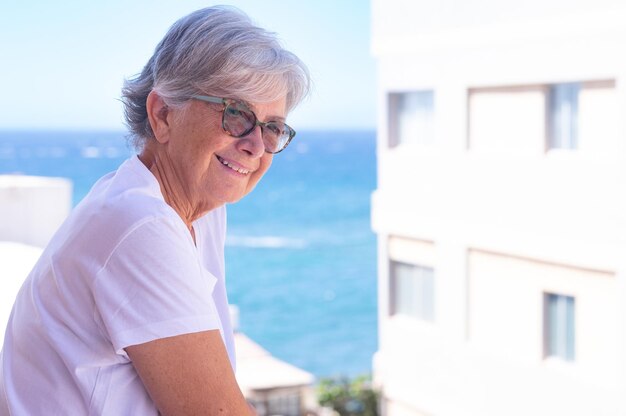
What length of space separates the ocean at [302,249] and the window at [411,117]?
11.2m

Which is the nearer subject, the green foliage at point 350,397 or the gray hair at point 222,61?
the gray hair at point 222,61

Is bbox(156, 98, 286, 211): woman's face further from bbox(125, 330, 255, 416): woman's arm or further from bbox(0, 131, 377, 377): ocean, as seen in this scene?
bbox(0, 131, 377, 377): ocean

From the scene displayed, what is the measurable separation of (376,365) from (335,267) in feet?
63.4

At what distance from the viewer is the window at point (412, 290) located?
9547 millimetres

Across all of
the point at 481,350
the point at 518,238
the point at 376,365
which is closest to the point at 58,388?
the point at 518,238

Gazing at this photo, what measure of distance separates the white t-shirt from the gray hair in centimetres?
12

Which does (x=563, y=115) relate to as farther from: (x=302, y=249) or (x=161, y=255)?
(x=302, y=249)

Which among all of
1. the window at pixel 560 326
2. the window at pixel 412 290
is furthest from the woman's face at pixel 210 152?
the window at pixel 412 290

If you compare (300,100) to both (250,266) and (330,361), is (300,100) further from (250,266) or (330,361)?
(250,266)

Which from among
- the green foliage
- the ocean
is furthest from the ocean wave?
the green foliage

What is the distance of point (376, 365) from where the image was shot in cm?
1059

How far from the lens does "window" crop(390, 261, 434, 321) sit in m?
9.55

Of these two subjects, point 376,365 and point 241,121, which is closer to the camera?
point 241,121

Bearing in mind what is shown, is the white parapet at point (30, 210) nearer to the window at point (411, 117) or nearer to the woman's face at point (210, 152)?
the woman's face at point (210, 152)
